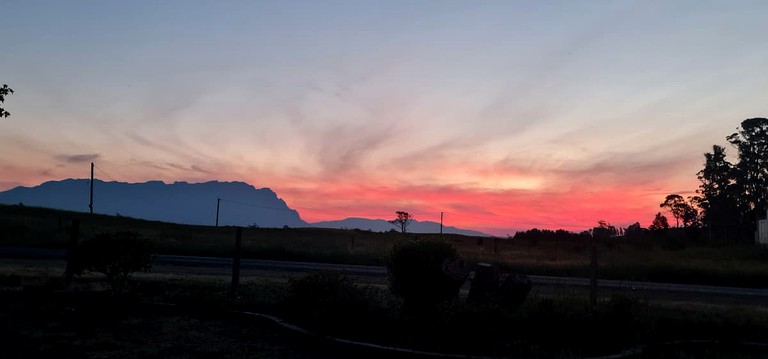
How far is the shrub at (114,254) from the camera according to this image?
1318cm

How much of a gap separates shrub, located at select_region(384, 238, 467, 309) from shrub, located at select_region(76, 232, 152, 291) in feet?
17.1

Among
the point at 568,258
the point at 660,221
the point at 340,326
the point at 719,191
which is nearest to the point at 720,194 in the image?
the point at 719,191

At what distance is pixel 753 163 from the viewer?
7394 centimetres

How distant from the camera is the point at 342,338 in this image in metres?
10.2

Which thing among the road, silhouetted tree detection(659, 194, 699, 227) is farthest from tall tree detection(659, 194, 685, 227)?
the road

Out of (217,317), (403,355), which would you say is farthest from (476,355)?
(217,317)

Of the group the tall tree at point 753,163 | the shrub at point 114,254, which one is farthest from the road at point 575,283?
the tall tree at point 753,163

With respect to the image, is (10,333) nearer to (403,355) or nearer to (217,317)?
(217,317)

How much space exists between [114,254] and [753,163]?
251ft

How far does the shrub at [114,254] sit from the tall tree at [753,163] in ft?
245

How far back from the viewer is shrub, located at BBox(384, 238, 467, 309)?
1256 centimetres

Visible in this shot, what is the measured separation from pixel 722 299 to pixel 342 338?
643 inches

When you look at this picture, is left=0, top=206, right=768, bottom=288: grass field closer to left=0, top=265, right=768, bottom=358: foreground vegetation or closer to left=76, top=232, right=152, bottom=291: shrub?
left=76, top=232, right=152, bottom=291: shrub

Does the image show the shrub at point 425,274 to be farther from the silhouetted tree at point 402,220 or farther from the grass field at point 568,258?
the silhouetted tree at point 402,220
